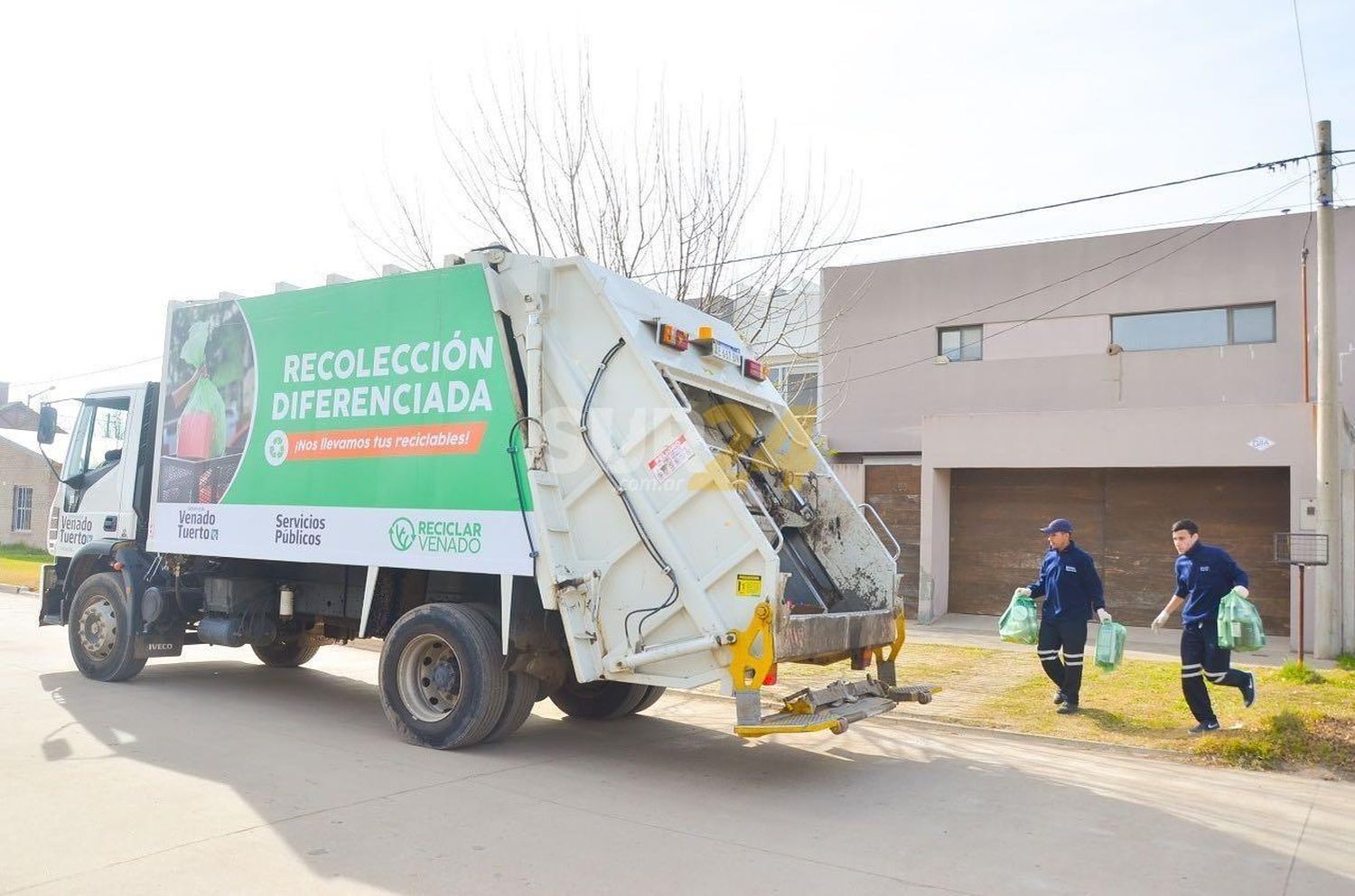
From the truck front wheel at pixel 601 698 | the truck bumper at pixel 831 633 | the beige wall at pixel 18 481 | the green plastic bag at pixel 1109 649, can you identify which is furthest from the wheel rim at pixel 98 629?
the beige wall at pixel 18 481

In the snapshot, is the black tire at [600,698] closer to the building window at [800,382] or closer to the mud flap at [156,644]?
the mud flap at [156,644]

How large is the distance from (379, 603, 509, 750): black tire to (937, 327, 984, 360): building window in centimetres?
1384

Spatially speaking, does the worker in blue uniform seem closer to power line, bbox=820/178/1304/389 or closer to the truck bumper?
the truck bumper

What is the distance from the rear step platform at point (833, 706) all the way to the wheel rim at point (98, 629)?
19.8 feet

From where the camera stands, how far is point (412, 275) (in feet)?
23.3

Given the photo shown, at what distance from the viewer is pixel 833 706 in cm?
627

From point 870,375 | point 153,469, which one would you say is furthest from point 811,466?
point 870,375

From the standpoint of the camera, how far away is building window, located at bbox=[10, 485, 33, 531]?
39719 mm

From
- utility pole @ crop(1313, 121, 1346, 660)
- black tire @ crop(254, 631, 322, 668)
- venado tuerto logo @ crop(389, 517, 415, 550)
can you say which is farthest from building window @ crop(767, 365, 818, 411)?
venado tuerto logo @ crop(389, 517, 415, 550)

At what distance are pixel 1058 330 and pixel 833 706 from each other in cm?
1328

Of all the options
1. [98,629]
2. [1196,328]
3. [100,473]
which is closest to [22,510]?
[100,473]

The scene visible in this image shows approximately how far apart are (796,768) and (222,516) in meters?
4.87

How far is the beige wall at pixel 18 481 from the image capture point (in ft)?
129

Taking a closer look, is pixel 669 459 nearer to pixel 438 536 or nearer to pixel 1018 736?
pixel 438 536
